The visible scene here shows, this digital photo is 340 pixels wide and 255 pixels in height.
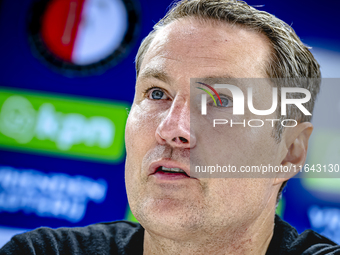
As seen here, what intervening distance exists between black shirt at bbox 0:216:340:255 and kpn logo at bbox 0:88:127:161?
1058mm

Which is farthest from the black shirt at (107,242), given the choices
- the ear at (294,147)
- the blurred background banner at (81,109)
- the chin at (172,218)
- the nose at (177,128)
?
the blurred background banner at (81,109)

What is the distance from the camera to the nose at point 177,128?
99cm

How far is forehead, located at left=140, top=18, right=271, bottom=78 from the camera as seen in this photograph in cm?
110

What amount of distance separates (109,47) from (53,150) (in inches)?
32.6

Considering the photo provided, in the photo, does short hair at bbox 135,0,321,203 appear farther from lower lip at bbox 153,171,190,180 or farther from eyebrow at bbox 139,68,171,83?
lower lip at bbox 153,171,190,180

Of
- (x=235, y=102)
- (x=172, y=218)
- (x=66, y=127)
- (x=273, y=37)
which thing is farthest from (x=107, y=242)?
(x=66, y=127)

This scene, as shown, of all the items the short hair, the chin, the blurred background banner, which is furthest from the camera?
the blurred background banner

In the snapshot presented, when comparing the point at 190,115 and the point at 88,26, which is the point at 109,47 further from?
the point at 190,115

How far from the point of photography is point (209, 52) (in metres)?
1.12

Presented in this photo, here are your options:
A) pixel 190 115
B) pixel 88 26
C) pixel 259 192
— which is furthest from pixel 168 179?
pixel 88 26

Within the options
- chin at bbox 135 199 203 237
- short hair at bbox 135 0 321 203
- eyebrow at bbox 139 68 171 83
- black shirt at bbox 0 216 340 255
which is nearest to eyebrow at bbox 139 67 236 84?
eyebrow at bbox 139 68 171 83

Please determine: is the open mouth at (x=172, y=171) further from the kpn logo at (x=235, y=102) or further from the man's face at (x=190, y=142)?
the kpn logo at (x=235, y=102)

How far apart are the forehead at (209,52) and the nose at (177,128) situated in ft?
0.39

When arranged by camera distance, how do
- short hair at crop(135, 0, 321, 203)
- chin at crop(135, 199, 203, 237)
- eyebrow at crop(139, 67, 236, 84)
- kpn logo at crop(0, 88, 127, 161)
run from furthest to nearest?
1. kpn logo at crop(0, 88, 127, 161)
2. short hair at crop(135, 0, 321, 203)
3. eyebrow at crop(139, 67, 236, 84)
4. chin at crop(135, 199, 203, 237)
